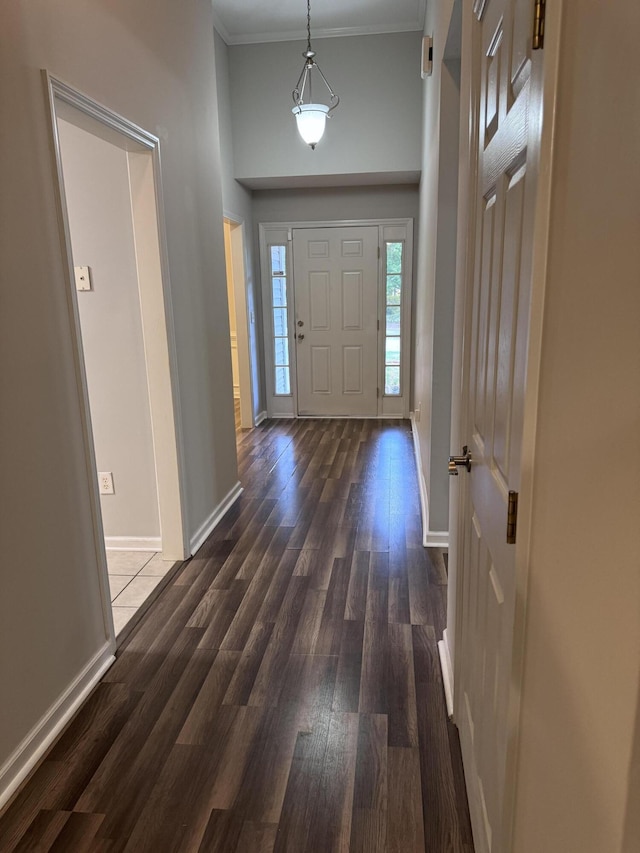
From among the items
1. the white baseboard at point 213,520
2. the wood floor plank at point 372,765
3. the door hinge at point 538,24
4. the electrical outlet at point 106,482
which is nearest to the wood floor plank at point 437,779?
the wood floor plank at point 372,765

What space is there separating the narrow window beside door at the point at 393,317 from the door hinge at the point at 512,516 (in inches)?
206

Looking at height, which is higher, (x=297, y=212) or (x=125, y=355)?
(x=297, y=212)

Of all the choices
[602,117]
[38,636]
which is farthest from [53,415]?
[602,117]

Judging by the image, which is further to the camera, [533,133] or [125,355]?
[125,355]

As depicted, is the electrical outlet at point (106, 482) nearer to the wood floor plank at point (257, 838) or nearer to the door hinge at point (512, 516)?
the wood floor plank at point (257, 838)

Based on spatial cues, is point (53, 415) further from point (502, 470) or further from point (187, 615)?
point (502, 470)

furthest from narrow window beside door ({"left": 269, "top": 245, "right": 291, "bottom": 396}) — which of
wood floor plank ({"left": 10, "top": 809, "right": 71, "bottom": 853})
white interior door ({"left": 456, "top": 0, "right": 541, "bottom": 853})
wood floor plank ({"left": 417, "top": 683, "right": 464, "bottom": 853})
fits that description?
wood floor plank ({"left": 10, "top": 809, "right": 71, "bottom": 853})

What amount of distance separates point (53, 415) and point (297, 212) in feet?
15.1

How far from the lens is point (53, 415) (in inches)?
72.4

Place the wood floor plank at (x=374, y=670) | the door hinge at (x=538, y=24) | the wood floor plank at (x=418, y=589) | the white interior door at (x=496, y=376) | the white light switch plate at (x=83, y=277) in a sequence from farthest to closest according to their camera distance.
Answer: the white light switch plate at (x=83, y=277) → the wood floor plank at (x=418, y=589) → the wood floor plank at (x=374, y=670) → the white interior door at (x=496, y=376) → the door hinge at (x=538, y=24)

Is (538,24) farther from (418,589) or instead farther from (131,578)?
(131,578)

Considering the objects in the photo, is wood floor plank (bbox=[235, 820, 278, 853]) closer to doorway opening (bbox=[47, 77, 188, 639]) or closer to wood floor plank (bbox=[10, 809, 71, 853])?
wood floor plank (bbox=[10, 809, 71, 853])

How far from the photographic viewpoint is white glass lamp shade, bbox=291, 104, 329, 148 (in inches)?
154

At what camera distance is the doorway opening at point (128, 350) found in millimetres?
2641
